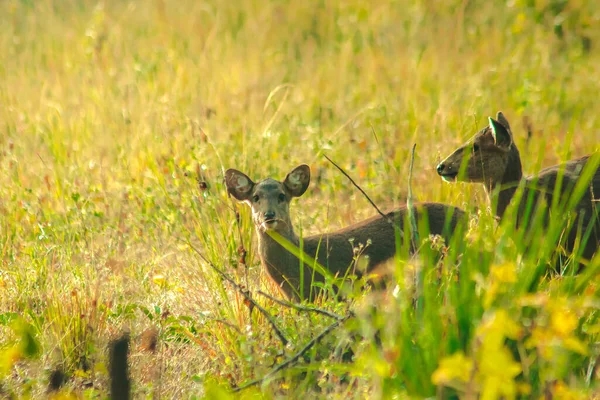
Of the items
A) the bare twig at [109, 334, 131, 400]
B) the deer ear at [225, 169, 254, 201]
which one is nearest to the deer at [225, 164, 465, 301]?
the deer ear at [225, 169, 254, 201]

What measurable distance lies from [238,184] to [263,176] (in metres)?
1.34

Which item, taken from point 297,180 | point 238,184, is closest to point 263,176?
point 297,180

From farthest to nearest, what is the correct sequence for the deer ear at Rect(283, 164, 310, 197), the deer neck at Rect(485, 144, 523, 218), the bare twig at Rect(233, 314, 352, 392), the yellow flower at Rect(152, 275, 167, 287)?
the deer ear at Rect(283, 164, 310, 197) < the deer neck at Rect(485, 144, 523, 218) < the yellow flower at Rect(152, 275, 167, 287) < the bare twig at Rect(233, 314, 352, 392)

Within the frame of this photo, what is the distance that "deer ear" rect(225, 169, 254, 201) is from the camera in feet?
20.6

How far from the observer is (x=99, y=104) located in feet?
31.8

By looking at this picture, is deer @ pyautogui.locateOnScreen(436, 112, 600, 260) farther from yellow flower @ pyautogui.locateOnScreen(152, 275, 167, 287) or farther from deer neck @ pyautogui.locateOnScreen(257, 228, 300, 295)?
yellow flower @ pyautogui.locateOnScreen(152, 275, 167, 287)

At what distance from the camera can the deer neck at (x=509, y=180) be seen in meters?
6.32

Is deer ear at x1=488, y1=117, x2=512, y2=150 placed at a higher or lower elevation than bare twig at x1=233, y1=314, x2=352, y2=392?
higher

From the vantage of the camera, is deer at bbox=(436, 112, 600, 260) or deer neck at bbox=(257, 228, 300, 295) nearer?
deer at bbox=(436, 112, 600, 260)

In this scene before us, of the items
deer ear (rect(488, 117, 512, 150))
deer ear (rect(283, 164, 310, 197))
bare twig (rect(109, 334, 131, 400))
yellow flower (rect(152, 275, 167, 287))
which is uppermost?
deer ear (rect(283, 164, 310, 197))

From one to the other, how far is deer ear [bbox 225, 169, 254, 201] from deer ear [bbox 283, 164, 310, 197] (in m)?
0.25

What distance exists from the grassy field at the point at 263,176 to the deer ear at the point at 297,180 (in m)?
0.25

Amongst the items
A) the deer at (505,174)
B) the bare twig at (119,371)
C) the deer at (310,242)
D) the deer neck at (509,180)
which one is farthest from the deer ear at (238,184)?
the bare twig at (119,371)

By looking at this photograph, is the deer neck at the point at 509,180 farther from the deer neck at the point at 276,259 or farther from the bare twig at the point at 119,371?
the bare twig at the point at 119,371
